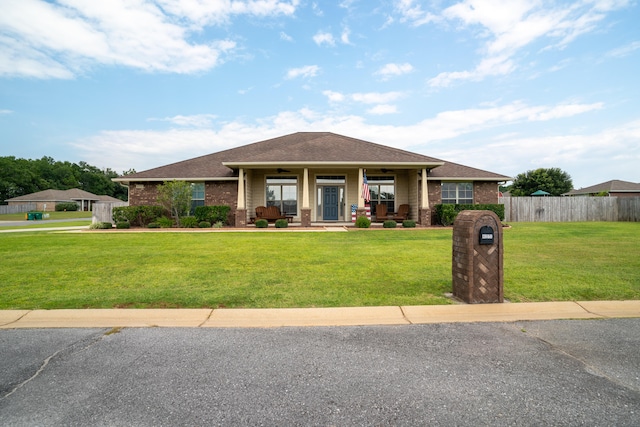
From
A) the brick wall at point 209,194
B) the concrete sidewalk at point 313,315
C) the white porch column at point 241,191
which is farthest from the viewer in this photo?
the brick wall at point 209,194

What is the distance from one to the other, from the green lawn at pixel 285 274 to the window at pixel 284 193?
373 inches

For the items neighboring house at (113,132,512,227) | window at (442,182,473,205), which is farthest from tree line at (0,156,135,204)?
window at (442,182,473,205)

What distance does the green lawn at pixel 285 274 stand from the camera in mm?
5059

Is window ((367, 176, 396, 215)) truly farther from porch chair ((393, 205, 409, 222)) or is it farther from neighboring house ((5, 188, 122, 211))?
neighboring house ((5, 188, 122, 211))

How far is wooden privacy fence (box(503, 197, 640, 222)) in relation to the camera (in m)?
24.5

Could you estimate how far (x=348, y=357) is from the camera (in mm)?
3068

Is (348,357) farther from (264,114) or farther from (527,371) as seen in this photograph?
(264,114)

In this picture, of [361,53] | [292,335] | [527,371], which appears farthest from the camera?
[361,53]

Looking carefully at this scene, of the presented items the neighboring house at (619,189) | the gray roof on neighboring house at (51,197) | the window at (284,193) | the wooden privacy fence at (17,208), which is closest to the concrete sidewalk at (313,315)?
the window at (284,193)

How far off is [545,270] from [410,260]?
2.75 m

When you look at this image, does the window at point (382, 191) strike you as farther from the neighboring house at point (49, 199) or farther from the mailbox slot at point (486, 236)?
the neighboring house at point (49, 199)

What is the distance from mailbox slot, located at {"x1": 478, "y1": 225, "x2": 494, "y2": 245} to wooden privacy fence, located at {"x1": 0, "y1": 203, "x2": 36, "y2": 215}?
69.3 m

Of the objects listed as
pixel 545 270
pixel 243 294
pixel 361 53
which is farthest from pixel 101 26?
pixel 545 270

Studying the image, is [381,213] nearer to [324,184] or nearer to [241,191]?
[324,184]
